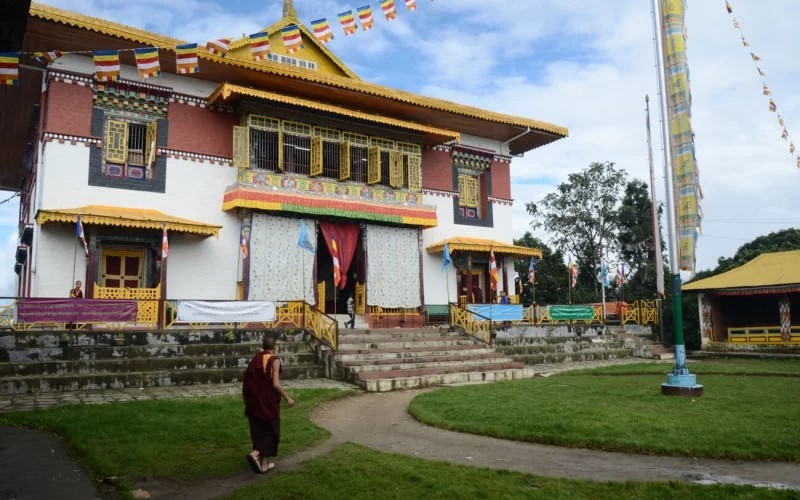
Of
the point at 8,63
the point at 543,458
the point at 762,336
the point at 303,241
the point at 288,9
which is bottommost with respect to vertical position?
the point at 543,458

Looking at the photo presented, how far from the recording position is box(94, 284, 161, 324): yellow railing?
49.4 feet

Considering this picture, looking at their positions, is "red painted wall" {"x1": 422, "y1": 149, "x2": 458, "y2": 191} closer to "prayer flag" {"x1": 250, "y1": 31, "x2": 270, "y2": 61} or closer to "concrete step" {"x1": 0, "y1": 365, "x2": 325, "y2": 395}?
"prayer flag" {"x1": 250, "y1": 31, "x2": 270, "y2": 61}

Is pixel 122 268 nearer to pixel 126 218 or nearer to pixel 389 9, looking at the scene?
pixel 126 218

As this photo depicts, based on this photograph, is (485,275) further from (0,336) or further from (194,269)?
(0,336)

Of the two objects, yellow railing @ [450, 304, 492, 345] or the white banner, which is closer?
the white banner

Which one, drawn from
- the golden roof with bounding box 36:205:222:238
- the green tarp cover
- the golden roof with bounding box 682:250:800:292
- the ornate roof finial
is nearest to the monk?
the golden roof with bounding box 36:205:222:238

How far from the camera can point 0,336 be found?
12430 millimetres

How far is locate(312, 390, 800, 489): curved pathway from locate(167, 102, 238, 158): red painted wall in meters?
11.8

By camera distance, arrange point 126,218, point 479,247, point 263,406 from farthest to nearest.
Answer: point 479,247, point 126,218, point 263,406

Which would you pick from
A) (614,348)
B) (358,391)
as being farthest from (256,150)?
(614,348)

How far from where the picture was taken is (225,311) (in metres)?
15.3

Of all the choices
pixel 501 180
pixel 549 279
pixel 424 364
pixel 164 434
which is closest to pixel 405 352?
pixel 424 364

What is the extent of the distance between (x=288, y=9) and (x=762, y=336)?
21342 mm

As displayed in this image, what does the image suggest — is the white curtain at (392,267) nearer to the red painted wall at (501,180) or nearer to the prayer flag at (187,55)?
the red painted wall at (501,180)
